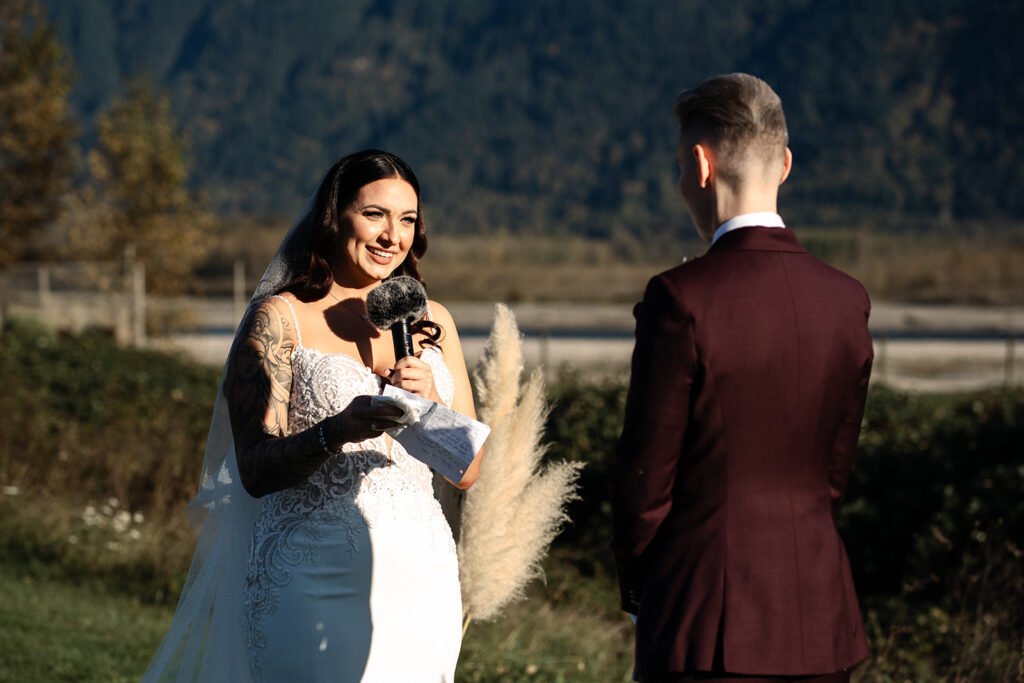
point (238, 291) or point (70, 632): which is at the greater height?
point (238, 291)

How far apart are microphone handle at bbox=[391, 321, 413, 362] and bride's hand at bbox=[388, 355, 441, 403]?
0.07m

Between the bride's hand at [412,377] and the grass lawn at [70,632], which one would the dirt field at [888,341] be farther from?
the bride's hand at [412,377]

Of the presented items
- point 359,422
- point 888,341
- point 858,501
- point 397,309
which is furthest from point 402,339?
point 888,341

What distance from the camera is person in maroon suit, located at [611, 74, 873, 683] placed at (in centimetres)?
251

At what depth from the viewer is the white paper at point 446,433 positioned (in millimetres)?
2895

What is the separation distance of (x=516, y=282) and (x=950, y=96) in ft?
261

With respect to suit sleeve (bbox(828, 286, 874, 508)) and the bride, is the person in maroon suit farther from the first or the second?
the bride

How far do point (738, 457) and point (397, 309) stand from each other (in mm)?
989

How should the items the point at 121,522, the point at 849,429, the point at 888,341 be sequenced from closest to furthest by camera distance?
the point at 849,429
the point at 121,522
the point at 888,341

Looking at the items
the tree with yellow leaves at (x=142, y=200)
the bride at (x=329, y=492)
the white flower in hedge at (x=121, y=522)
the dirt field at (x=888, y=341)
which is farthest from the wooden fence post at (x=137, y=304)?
the bride at (x=329, y=492)

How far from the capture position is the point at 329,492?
346 cm

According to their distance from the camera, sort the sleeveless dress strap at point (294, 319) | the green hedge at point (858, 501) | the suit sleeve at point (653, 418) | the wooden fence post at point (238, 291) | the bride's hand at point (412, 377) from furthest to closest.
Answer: the wooden fence post at point (238, 291), the green hedge at point (858, 501), the sleeveless dress strap at point (294, 319), the bride's hand at point (412, 377), the suit sleeve at point (653, 418)

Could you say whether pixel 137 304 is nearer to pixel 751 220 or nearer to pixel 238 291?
pixel 238 291

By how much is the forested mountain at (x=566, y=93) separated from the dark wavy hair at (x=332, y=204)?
325ft
